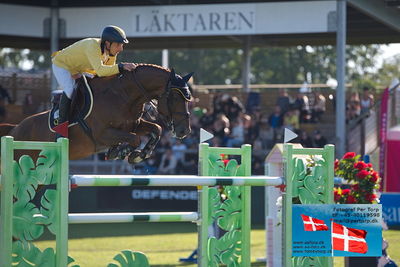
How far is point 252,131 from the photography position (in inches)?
668

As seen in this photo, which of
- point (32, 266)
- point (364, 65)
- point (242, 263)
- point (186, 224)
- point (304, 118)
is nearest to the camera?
point (32, 266)

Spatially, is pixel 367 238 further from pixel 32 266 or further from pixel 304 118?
pixel 304 118

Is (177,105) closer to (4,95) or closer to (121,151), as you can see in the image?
(121,151)

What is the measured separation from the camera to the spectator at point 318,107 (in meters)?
17.3

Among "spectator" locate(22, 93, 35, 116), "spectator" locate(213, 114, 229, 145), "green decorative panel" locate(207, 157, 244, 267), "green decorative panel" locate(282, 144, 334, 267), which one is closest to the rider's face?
"green decorative panel" locate(207, 157, 244, 267)

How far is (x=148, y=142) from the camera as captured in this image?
7.89m

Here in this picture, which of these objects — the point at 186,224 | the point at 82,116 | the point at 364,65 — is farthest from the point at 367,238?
the point at 364,65

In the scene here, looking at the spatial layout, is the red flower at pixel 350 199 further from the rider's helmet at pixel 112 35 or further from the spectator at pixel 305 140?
the spectator at pixel 305 140

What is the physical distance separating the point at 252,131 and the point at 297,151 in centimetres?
1042

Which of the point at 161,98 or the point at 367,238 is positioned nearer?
the point at 367,238

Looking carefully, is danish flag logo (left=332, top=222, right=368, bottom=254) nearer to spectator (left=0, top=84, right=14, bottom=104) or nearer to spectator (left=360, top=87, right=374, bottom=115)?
spectator (left=360, top=87, right=374, bottom=115)

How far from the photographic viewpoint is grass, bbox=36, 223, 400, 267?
973 centimetres

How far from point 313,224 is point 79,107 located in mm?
2928

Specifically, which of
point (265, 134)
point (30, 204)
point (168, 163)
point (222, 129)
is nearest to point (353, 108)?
point (265, 134)
